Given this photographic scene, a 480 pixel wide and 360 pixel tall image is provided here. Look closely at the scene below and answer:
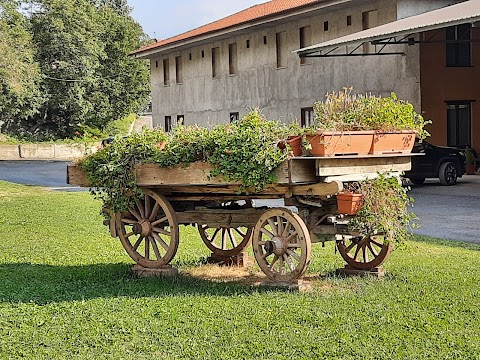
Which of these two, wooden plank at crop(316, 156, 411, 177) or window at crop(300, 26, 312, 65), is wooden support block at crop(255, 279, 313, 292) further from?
window at crop(300, 26, 312, 65)

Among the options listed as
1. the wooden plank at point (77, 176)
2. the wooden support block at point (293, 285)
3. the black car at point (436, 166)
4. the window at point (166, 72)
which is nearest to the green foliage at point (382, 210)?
the wooden support block at point (293, 285)

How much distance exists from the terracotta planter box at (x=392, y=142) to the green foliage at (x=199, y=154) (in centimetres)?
86

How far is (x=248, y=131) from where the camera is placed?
8.21 meters

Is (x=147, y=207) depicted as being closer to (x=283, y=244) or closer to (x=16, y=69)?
(x=283, y=244)

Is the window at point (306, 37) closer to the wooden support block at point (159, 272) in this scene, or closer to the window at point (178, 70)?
the window at point (178, 70)

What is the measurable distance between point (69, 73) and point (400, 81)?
37.0 meters

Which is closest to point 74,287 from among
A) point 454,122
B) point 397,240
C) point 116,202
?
point 116,202

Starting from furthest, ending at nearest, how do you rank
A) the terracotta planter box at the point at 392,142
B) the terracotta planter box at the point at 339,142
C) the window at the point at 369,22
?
the window at the point at 369,22 < the terracotta planter box at the point at 392,142 < the terracotta planter box at the point at 339,142

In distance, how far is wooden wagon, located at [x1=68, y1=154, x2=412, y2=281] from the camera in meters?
8.14

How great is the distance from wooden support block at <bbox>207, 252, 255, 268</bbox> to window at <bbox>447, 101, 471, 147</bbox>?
20106mm

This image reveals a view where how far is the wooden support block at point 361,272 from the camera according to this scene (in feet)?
29.7

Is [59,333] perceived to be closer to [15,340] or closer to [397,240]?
[15,340]

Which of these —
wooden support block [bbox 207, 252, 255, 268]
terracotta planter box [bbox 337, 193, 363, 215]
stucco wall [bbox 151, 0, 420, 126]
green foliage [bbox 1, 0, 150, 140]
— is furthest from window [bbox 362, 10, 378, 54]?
green foliage [bbox 1, 0, 150, 140]

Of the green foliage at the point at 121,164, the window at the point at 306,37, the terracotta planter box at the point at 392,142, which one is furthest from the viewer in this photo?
the window at the point at 306,37
